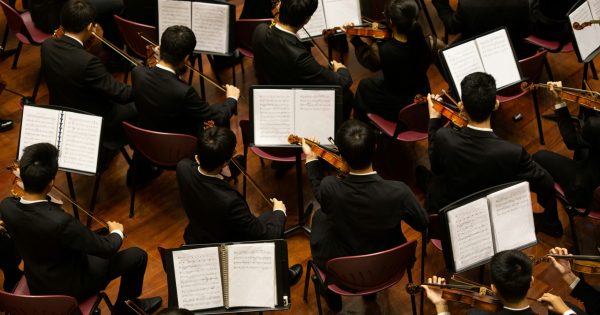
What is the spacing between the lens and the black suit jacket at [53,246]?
399cm

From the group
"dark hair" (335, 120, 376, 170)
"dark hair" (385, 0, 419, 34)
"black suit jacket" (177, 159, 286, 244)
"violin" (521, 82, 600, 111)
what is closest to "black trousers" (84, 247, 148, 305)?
"black suit jacket" (177, 159, 286, 244)

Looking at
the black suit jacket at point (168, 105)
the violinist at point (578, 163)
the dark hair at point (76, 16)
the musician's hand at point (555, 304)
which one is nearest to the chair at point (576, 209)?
the violinist at point (578, 163)

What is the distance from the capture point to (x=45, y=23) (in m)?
6.14

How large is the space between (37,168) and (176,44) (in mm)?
1341

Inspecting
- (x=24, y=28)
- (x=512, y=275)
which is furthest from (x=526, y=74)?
(x=24, y=28)

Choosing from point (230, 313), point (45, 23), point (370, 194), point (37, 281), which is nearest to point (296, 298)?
point (230, 313)

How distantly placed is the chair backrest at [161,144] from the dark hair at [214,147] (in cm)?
77

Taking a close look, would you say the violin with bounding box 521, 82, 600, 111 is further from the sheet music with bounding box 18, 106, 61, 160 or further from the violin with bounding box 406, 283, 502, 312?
the sheet music with bounding box 18, 106, 61, 160

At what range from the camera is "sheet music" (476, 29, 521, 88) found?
5148 millimetres

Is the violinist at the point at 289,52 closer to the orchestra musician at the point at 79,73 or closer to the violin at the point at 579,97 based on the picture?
the orchestra musician at the point at 79,73

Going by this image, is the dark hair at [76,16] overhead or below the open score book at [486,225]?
overhead

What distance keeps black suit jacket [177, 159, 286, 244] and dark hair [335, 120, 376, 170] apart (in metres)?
0.65

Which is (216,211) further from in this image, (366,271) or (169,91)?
(169,91)

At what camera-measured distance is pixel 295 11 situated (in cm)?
507
